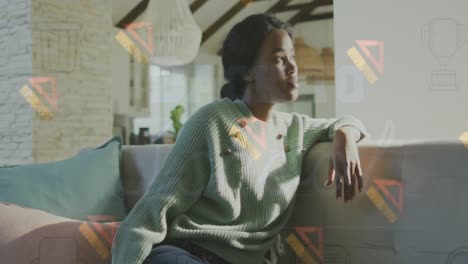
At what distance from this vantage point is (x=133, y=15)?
350 centimetres

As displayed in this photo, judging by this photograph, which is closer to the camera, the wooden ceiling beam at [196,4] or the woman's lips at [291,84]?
the woman's lips at [291,84]

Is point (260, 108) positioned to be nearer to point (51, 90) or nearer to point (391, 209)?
point (391, 209)

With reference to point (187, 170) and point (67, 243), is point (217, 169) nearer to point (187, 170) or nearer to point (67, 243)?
point (187, 170)

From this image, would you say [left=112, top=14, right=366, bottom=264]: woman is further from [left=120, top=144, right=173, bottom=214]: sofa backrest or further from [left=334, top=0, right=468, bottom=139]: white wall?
[left=334, top=0, right=468, bottom=139]: white wall

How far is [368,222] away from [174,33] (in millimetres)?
1757

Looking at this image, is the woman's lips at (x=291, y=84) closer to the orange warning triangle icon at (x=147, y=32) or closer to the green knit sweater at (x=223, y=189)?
the green knit sweater at (x=223, y=189)

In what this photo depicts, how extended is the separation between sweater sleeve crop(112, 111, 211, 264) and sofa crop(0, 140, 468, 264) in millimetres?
105

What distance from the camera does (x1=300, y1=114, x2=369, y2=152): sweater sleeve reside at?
35.4 inches

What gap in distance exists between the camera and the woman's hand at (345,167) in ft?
2.57

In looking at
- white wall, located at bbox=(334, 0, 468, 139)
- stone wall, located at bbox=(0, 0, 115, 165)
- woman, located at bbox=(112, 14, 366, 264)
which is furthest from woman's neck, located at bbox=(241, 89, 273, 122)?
stone wall, located at bbox=(0, 0, 115, 165)

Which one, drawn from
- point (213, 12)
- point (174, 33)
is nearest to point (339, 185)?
point (174, 33)

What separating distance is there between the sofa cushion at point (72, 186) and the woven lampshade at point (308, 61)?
7.88 feet

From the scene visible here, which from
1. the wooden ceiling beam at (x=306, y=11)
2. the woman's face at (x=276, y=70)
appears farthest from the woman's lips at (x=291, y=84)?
the wooden ceiling beam at (x=306, y=11)
